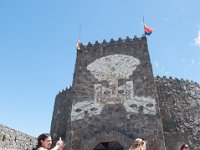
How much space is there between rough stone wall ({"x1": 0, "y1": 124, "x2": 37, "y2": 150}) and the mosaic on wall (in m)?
4.23

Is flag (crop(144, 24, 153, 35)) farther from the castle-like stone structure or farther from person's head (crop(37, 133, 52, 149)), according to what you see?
person's head (crop(37, 133, 52, 149))

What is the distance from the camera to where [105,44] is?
12164 millimetres

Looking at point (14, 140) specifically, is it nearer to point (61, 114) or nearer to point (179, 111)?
point (61, 114)

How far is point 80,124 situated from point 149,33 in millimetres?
5346

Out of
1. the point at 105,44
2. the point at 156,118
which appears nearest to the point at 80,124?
the point at 156,118

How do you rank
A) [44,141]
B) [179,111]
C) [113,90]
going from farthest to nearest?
[179,111] → [113,90] → [44,141]

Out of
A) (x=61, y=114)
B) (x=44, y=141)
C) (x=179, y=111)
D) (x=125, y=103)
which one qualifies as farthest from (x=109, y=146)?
(x=44, y=141)

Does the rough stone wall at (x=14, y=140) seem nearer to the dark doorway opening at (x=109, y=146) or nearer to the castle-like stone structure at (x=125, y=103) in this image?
the castle-like stone structure at (x=125, y=103)

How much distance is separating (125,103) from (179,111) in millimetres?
2696

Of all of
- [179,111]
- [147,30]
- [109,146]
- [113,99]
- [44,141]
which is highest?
[147,30]

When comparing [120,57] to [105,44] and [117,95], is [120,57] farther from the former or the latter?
[117,95]

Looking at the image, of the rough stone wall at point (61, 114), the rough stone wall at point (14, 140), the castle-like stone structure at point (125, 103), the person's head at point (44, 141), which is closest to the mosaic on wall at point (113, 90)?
the castle-like stone structure at point (125, 103)

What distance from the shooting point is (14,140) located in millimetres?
13156

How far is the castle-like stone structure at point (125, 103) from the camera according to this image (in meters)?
9.83
